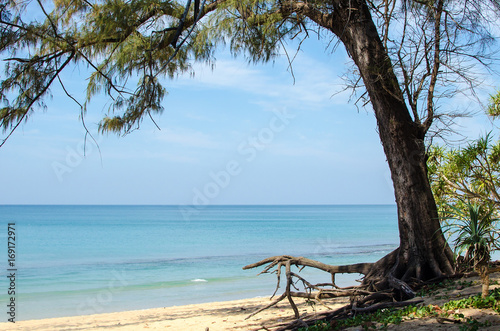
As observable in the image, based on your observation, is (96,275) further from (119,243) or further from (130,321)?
(119,243)

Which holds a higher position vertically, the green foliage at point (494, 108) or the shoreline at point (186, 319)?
the green foliage at point (494, 108)

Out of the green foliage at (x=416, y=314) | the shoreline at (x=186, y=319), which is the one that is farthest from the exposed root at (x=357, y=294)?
the shoreline at (x=186, y=319)

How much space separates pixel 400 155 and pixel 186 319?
3.97 m

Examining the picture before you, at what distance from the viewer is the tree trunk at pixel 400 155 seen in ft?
17.5

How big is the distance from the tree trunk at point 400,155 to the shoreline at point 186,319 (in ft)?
4.91

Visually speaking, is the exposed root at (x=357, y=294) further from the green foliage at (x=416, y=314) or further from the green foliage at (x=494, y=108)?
the green foliage at (x=494, y=108)

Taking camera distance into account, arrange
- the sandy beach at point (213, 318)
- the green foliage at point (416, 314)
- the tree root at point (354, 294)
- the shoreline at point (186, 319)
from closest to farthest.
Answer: the green foliage at point (416, 314)
the sandy beach at point (213, 318)
the tree root at point (354, 294)
the shoreline at point (186, 319)

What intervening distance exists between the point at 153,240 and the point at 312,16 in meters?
24.5

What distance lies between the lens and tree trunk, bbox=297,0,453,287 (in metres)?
5.34

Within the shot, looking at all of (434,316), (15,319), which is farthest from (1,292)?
(434,316)
